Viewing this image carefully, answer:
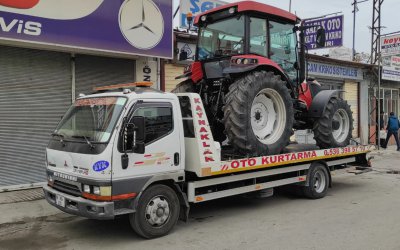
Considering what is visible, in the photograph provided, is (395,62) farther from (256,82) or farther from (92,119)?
(92,119)

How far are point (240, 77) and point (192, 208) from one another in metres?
2.58

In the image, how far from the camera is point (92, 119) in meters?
5.96

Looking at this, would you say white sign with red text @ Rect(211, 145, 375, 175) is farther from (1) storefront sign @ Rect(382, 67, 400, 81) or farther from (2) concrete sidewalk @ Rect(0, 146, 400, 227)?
(1) storefront sign @ Rect(382, 67, 400, 81)

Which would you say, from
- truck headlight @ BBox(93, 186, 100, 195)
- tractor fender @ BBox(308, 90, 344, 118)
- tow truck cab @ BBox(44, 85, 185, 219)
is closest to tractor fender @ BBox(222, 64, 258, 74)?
tow truck cab @ BBox(44, 85, 185, 219)

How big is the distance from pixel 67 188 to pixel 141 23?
565cm

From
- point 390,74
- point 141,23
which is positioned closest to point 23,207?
point 141,23

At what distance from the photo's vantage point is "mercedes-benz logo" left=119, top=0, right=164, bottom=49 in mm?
10078

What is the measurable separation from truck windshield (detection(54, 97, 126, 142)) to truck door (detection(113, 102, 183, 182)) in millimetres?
237

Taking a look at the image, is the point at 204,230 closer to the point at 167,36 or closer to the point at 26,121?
the point at 26,121

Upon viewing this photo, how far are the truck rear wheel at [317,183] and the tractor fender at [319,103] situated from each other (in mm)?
1097

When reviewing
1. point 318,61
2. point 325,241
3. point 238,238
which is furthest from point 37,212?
point 318,61

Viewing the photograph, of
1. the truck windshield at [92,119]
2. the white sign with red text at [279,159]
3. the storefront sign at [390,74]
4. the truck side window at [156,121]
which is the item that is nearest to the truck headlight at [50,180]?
the truck windshield at [92,119]

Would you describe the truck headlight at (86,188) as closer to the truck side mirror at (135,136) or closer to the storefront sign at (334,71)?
the truck side mirror at (135,136)

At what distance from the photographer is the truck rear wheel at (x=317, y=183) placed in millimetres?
8422
